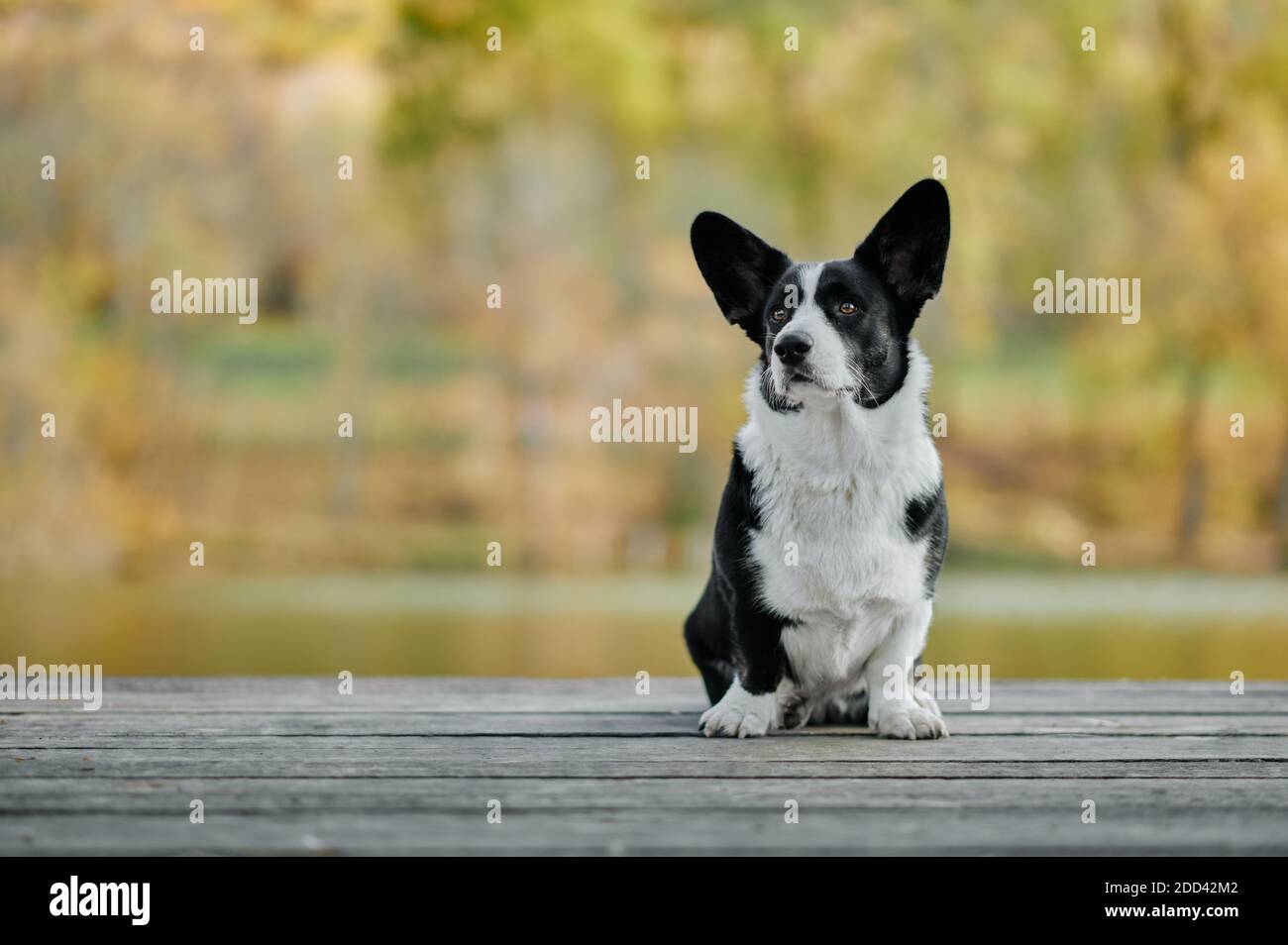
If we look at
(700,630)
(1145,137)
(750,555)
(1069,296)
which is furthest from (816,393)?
(1145,137)

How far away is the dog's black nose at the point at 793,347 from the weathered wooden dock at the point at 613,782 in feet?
2.34

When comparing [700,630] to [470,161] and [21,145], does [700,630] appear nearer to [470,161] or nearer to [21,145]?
[470,161]

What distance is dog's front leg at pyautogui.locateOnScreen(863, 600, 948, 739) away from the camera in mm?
2623

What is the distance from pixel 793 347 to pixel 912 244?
15.2 inches

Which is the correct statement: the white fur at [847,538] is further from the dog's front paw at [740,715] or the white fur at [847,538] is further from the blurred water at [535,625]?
the blurred water at [535,625]

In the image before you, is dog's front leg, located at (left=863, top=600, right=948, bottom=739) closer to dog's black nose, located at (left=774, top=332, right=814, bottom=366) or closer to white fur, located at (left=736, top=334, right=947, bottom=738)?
white fur, located at (left=736, top=334, right=947, bottom=738)

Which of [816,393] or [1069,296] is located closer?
[816,393]

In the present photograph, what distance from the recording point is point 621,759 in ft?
7.72

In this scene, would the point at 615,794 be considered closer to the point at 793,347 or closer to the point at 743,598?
the point at 743,598

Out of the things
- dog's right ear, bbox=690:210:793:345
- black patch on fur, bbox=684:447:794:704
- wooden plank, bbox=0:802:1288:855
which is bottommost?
wooden plank, bbox=0:802:1288:855

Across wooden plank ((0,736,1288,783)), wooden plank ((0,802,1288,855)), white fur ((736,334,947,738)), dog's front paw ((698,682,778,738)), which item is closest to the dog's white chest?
white fur ((736,334,947,738))

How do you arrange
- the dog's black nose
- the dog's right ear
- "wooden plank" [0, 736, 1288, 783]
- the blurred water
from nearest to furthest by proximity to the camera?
"wooden plank" [0, 736, 1288, 783]
the dog's black nose
the dog's right ear
the blurred water

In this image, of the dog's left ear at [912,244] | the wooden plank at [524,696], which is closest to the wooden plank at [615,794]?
the wooden plank at [524,696]

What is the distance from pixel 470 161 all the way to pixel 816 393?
34.7ft
